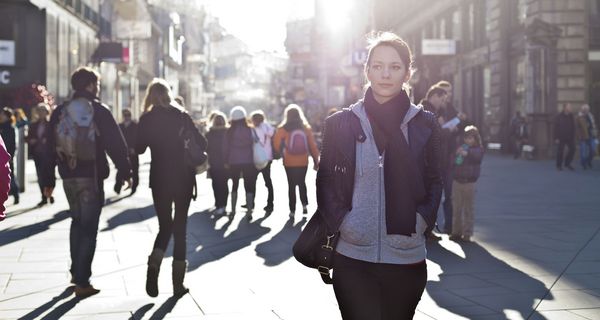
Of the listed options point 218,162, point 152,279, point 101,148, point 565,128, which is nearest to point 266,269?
point 152,279

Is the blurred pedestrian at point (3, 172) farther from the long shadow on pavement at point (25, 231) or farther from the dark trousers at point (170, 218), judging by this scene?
the long shadow on pavement at point (25, 231)

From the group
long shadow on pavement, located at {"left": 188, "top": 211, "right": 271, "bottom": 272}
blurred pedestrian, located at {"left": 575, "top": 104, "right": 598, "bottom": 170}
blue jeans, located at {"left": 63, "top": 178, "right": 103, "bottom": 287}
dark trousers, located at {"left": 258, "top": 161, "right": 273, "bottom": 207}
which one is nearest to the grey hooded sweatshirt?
blue jeans, located at {"left": 63, "top": 178, "right": 103, "bottom": 287}

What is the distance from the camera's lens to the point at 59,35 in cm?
3484

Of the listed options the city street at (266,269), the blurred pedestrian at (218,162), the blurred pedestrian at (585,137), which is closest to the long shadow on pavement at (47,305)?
the city street at (266,269)

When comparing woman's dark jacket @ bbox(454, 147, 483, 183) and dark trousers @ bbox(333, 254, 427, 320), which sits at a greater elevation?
woman's dark jacket @ bbox(454, 147, 483, 183)

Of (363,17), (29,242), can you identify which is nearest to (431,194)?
(29,242)

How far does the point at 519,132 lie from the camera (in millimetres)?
27125

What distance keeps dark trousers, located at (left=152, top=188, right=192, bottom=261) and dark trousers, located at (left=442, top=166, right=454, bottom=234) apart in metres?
3.81

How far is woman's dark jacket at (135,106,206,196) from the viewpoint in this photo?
6.73m

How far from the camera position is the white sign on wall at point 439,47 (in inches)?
1415

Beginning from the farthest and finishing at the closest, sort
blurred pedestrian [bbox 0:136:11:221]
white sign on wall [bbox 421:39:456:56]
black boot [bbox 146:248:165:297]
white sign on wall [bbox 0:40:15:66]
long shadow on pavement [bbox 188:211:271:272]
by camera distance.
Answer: white sign on wall [bbox 421:39:456:56] → white sign on wall [bbox 0:40:15:66] → long shadow on pavement [bbox 188:211:271:272] → black boot [bbox 146:248:165:297] → blurred pedestrian [bbox 0:136:11:221]

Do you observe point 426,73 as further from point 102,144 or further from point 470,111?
point 102,144

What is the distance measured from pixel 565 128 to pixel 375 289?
19.6 meters

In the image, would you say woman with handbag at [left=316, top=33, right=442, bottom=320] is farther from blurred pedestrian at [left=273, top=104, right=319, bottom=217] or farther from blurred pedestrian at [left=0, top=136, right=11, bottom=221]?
blurred pedestrian at [left=273, top=104, right=319, bottom=217]
